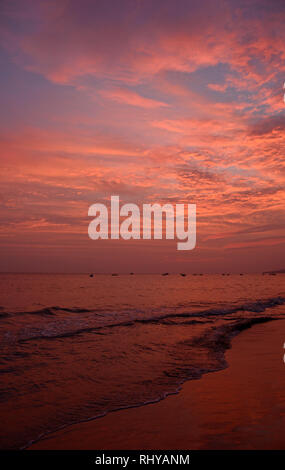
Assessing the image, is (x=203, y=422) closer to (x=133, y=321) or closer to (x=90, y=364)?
(x=90, y=364)

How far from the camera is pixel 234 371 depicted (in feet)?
30.3

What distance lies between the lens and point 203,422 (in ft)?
19.0

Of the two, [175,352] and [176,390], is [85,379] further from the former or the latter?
[175,352]

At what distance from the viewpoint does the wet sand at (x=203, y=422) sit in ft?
16.6

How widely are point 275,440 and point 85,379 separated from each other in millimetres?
5066

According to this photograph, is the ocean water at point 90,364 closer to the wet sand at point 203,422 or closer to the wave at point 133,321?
the wave at point 133,321

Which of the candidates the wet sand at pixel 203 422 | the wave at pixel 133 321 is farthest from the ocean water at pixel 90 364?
the wet sand at pixel 203 422

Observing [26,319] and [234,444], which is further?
[26,319]

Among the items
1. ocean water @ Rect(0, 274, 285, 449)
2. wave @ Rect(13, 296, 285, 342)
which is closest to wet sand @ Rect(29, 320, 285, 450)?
ocean water @ Rect(0, 274, 285, 449)

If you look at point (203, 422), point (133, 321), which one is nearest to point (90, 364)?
point (203, 422)

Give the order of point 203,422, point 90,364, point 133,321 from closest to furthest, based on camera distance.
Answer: point 203,422 < point 90,364 < point 133,321

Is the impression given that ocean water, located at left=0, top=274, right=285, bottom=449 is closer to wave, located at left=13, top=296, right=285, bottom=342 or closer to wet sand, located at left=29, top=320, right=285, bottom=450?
wave, located at left=13, top=296, right=285, bottom=342
